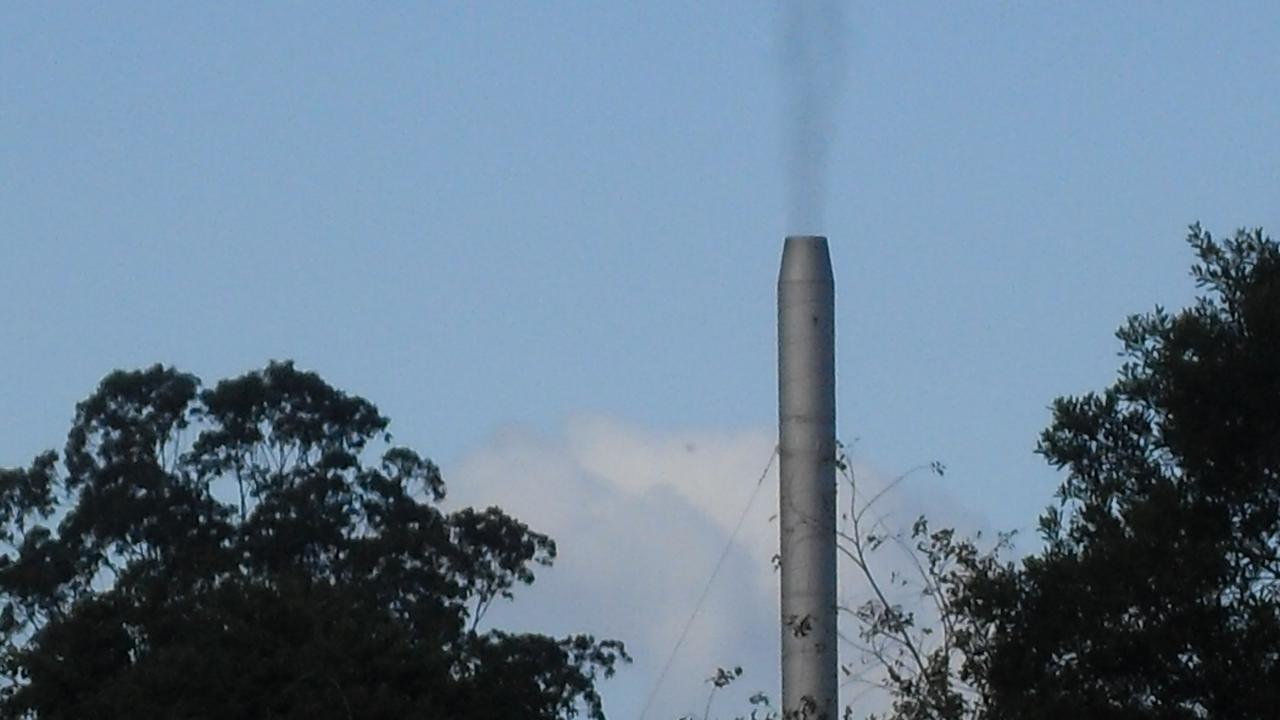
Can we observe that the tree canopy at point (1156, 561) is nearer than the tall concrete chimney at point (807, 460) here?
Yes

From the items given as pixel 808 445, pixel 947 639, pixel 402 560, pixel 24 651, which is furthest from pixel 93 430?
pixel 947 639

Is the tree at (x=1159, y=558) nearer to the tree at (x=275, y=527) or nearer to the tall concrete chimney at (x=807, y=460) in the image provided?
the tall concrete chimney at (x=807, y=460)

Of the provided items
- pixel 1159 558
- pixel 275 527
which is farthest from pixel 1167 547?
pixel 275 527

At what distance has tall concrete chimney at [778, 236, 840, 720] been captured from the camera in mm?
26172

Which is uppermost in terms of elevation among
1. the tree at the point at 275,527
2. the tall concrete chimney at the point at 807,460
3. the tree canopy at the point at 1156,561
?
the tree at the point at 275,527

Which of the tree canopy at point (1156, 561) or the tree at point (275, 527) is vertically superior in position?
the tree at point (275, 527)

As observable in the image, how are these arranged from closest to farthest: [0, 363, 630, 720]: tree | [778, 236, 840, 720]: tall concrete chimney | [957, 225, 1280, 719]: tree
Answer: [957, 225, 1280, 719]: tree, [778, 236, 840, 720]: tall concrete chimney, [0, 363, 630, 720]: tree

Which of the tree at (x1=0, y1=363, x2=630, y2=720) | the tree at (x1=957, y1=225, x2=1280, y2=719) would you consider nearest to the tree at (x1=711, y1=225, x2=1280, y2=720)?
the tree at (x1=957, y1=225, x2=1280, y2=719)

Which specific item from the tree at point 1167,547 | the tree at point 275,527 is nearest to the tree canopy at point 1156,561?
the tree at point 1167,547

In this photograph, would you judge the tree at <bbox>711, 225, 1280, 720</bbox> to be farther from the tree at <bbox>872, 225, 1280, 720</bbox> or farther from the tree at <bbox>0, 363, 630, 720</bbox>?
the tree at <bbox>0, 363, 630, 720</bbox>

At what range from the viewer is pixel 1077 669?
17.3m

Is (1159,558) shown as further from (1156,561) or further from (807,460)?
(807,460)

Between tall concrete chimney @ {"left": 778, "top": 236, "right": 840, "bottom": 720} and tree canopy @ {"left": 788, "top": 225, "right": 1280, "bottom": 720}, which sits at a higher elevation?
tall concrete chimney @ {"left": 778, "top": 236, "right": 840, "bottom": 720}

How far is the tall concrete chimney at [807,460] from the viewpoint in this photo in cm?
2617
